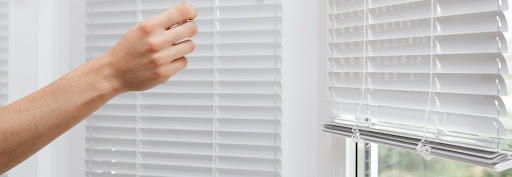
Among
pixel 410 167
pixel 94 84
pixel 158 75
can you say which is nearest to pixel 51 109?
pixel 94 84

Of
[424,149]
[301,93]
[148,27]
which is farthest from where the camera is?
[301,93]

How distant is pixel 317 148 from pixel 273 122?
0.14m

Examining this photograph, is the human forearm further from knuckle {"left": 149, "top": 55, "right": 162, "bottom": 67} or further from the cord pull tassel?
the cord pull tassel

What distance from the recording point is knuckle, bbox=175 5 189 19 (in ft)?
2.58

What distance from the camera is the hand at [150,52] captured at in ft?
2.49

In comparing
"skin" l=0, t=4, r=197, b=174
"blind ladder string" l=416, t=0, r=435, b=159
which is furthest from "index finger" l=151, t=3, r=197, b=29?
"blind ladder string" l=416, t=0, r=435, b=159

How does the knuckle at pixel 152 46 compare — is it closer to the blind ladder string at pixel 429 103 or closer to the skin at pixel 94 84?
the skin at pixel 94 84

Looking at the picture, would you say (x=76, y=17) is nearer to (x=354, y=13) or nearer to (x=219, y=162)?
(x=219, y=162)

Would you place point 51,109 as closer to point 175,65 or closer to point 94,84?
point 94,84

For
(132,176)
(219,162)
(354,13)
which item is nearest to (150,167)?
(132,176)

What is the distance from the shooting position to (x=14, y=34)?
146cm

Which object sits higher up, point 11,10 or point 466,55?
point 11,10

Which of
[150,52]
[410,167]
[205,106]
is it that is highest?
[150,52]

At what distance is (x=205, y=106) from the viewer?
1416mm
